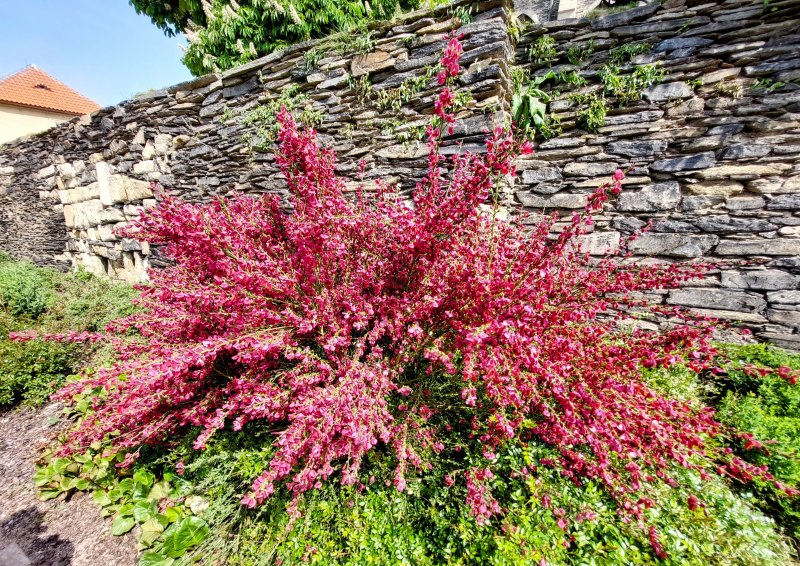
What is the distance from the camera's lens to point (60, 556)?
6.78ft

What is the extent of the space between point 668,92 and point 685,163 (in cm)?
68

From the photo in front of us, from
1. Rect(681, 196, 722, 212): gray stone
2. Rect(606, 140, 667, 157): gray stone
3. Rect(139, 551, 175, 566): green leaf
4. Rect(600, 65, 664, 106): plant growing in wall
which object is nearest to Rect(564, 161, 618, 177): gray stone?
Rect(606, 140, 667, 157): gray stone

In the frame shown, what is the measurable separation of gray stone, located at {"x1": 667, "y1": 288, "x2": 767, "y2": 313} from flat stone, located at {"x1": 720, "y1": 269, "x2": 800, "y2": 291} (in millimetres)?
81

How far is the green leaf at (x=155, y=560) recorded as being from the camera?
6.16 feet

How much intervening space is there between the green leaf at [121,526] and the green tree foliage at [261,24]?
5.84 metres

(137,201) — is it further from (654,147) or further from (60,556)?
(654,147)

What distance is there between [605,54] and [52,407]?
22.1 ft

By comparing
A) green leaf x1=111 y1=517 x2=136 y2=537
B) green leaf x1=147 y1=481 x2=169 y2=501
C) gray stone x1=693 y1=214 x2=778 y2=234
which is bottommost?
green leaf x1=111 y1=517 x2=136 y2=537

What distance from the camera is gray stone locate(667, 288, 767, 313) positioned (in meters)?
2.95

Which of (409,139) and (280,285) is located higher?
(409,139)

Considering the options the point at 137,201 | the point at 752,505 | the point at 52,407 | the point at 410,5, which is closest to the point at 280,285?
the point at 752,505

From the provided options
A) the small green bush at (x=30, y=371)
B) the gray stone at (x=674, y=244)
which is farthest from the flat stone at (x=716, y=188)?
the small green bush at (x=30, y=371)

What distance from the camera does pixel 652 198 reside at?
10.0 feet

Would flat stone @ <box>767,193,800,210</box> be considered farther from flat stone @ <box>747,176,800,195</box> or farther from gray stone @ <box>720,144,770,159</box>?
gray stone @ <box>720,144,770,159</box>
